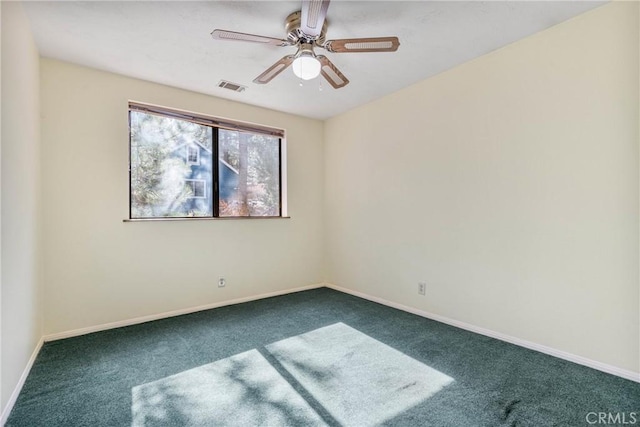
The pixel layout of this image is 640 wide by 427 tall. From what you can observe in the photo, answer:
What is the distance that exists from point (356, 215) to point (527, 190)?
6.54ft

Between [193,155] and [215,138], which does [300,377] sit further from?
[215,138]

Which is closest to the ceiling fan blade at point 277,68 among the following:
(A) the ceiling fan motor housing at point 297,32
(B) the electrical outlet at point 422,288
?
(A) the ceiling fan motor housing at point 297,32

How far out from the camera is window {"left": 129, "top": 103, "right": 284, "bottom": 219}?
314cm

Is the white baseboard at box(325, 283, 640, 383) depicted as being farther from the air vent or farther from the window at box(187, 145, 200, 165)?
the air vent

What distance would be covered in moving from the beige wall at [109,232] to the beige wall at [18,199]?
202mm

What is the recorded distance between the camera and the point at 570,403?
5.59ft

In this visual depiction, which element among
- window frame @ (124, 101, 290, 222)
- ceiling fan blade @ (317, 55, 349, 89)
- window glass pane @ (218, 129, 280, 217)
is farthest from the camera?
window glass pane @ (218, 129, 280, 217)

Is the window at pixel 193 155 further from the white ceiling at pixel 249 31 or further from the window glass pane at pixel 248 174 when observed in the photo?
the white ceiling at pixel 249 31

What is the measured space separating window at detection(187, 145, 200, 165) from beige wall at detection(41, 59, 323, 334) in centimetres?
42

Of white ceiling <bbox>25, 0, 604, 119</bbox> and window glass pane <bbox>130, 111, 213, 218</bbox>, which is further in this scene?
window glass pane <bbox>130, 111, 213, 218</bbox>

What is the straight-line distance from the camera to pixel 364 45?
1.98m

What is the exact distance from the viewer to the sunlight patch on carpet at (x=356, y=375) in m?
1.69

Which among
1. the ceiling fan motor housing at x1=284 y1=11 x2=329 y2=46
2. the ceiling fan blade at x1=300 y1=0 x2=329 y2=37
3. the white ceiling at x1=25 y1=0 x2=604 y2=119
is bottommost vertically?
the ceiling fan blade at x1=300 y1=0 x2=329 y2=37

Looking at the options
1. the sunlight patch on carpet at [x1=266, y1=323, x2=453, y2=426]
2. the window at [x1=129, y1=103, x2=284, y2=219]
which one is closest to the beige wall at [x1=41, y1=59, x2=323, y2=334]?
the window at [x1=129, y1=103, x2=284, y2=219]
